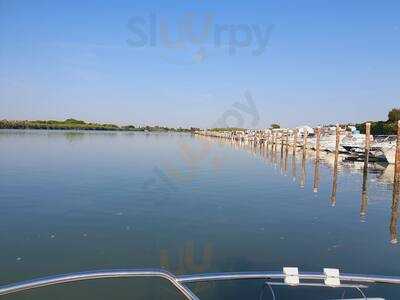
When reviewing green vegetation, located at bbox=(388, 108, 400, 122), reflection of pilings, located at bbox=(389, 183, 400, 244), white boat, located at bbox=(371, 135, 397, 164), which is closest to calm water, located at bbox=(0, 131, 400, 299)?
reflection of pilings, located at bbox=(389, 183, 400, 244)

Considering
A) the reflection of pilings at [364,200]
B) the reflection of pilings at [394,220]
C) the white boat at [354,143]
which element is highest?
the white boat at [354,143]

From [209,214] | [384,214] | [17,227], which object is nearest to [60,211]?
[17,227]

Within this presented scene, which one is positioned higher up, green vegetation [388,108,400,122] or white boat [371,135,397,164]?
green vegetation [388,108,400,122]

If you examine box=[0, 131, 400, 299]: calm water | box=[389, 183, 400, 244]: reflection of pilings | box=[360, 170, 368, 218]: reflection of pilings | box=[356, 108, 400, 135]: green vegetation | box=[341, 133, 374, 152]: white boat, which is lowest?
box=[360, 170, 368, 218]: reflection of pilings

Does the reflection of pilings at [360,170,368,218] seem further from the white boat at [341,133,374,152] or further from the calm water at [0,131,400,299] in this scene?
the white boat at [341,133,374,152]

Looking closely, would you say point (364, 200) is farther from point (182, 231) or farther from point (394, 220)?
point (182, 231)

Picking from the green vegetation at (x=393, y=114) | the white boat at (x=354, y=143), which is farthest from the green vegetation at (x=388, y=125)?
the white boat at (x=354, y=143)

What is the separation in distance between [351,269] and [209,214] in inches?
259

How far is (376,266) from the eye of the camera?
35.6 ft

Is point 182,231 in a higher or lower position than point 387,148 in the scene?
lower

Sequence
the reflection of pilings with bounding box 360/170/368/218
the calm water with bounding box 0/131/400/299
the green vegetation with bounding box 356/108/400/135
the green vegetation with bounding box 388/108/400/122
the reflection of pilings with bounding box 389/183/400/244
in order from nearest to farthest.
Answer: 1. the calm water with bounding box 0/131/400/299
2. the reflection of pilings with bounding box 389/183/400/244
3. the reflection of pilings with bounding box 360/170/368/218
4. the green vegetation with bounding box 356/108/400/135
5. the green vegetation with bounding box 388/108/400/122

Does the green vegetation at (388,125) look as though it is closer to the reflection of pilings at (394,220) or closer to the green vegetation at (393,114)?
the green vegetation at (393,114)

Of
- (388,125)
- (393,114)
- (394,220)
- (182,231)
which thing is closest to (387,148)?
(394,220)

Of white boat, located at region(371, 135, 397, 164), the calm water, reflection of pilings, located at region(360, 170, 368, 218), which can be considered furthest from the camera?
white boat, located at region(371, 135, 397, 164)
